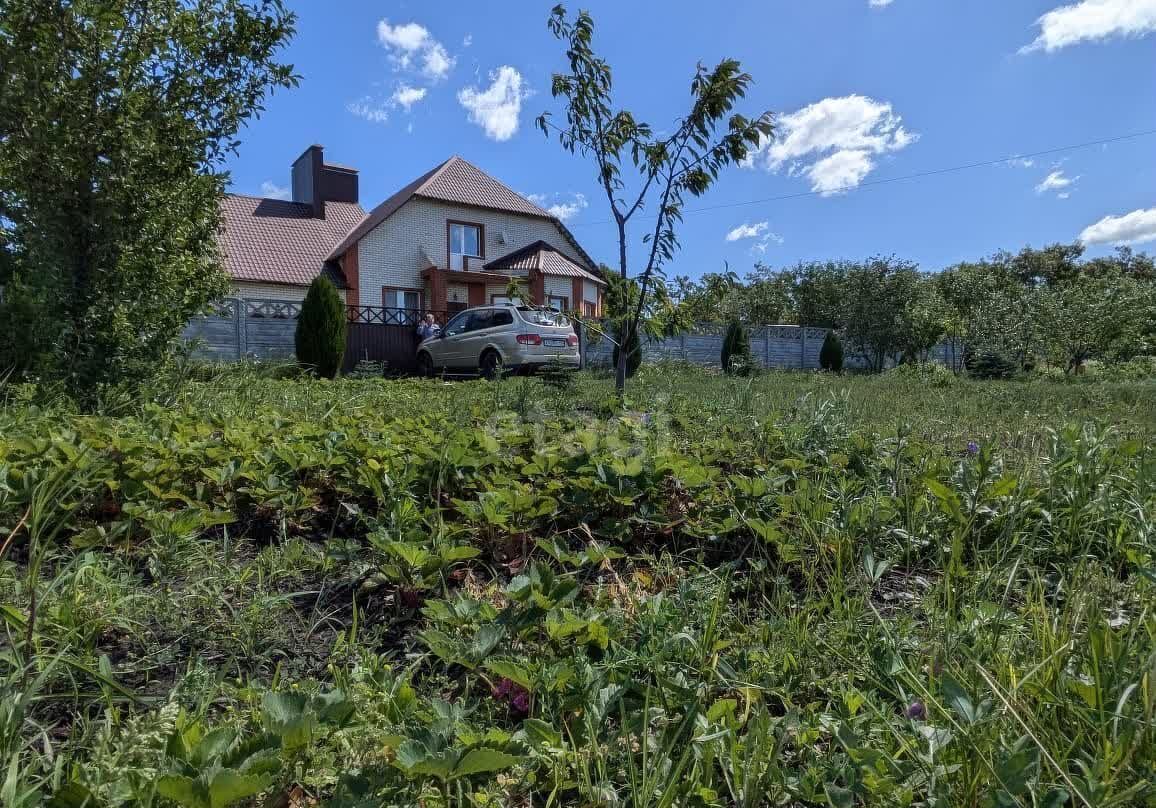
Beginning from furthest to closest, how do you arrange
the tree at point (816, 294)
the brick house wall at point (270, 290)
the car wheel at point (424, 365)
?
1. the tree at point (816, 294)
2. the brick house wall at point (270, 290)
3. the car wheel at point (424, 365)

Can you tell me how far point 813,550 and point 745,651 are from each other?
0.62 metres

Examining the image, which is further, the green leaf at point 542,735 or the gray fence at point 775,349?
→ the gray fence at point 775,349

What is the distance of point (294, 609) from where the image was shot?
1.43m

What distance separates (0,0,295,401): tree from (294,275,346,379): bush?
7.29 metres

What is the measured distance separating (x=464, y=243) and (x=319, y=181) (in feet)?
23.9

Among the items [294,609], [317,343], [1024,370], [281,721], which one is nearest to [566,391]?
[294,609]

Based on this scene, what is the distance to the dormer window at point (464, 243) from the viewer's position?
2233 centimetres

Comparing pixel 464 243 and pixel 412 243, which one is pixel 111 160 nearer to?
pixel 412 243

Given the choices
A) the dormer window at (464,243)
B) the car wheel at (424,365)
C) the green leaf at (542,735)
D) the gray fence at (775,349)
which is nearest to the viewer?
the green leaf at (542,735)

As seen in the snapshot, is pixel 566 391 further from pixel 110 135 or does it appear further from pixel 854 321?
pixel 854 321

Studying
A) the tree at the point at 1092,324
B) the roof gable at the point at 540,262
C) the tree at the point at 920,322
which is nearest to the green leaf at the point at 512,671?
the roof gable at the point at 540,262

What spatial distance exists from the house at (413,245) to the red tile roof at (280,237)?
4 centimetres

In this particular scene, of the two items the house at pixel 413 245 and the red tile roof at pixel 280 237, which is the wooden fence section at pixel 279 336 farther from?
the red tile roof at pixel 280 237

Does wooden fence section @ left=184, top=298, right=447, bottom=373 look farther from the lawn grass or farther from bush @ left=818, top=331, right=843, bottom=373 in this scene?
bush @ left=818, top=331, right=843, bottom=373
